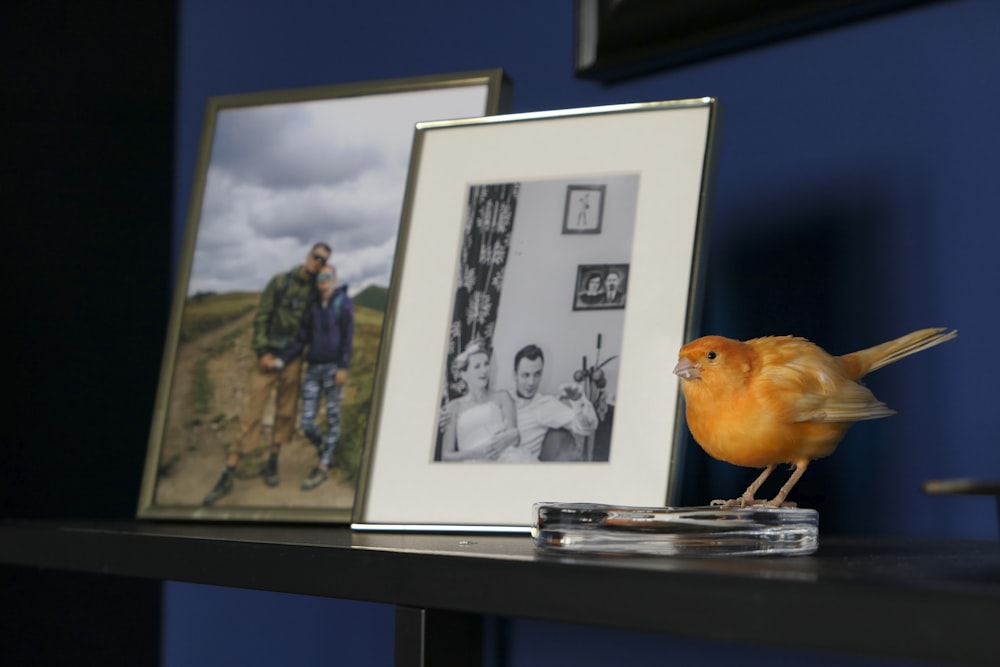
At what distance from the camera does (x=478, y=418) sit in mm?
820

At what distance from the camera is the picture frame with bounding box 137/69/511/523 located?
984mm

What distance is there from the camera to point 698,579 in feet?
1.55

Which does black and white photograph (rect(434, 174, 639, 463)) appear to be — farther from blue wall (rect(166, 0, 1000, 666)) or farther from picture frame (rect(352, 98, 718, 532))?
blue wall (rect(166, 0, 1000, 666))

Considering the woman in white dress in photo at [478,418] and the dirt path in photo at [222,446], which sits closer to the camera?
the woman in white dress in photo at [478,418]

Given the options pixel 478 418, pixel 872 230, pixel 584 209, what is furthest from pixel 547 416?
pixel 872 230

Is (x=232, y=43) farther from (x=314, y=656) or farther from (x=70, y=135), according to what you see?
(x=314, y=656)

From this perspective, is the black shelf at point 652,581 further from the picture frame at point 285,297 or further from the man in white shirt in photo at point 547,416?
the picture frame at point 285,297

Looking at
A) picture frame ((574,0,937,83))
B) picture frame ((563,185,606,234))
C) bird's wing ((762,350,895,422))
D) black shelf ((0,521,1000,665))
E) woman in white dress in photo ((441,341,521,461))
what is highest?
picture frame ((574,0,937,83))

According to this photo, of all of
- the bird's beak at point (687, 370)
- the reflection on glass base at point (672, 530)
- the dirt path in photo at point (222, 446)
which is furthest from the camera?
the dirt path in photo at point (222, 446)

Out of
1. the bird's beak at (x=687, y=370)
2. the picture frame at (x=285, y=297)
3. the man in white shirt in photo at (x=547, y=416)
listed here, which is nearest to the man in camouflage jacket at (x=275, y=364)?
the picture frame at (x=285, y=297)

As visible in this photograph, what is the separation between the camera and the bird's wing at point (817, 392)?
68cm

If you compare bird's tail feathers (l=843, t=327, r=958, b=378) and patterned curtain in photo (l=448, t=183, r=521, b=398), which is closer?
bird's tail feathers (l=843, t=327, r=958, b=378)

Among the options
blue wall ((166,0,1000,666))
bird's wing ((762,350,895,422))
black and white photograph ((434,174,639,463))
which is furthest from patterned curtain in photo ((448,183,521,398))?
bird's wing ((762,350,895,422))

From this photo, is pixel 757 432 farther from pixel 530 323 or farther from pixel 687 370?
pixel 530 323
